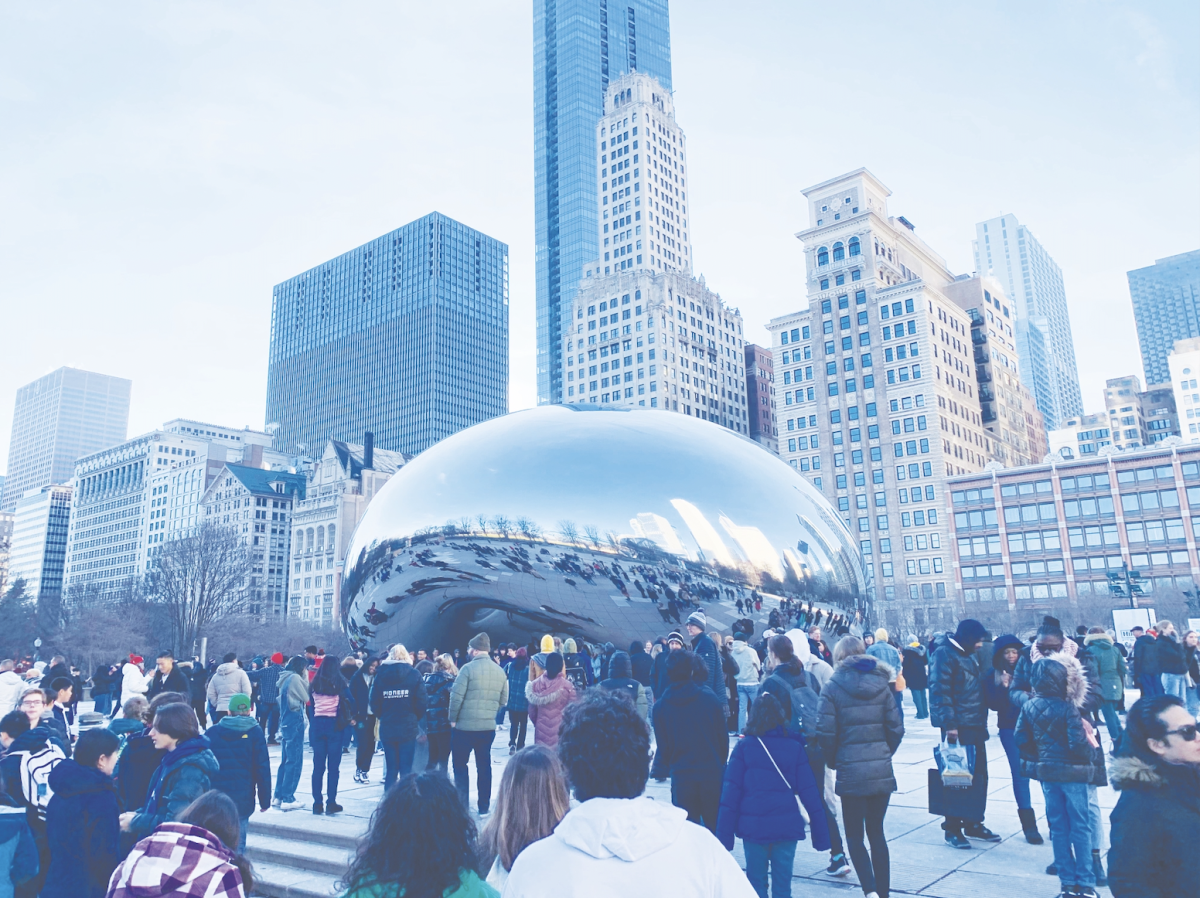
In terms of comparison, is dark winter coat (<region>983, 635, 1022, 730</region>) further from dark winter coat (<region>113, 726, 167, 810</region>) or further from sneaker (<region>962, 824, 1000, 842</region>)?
dark winter coat (<region>113, 726, 167, 810</region>)

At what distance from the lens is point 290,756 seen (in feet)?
31.1

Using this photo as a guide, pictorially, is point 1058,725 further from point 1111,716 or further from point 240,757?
point 1111,716

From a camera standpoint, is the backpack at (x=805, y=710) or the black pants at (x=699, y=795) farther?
the backpack at (x=805, y=710)

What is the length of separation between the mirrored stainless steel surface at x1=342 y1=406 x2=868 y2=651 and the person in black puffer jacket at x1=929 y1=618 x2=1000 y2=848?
243 inches

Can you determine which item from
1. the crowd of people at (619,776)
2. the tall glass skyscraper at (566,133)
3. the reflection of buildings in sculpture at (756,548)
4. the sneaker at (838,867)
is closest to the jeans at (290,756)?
the crowd of people at (619,776)

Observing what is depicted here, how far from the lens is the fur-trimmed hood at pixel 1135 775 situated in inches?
126

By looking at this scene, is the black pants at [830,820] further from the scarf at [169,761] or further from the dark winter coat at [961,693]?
the scarf at [169,761]

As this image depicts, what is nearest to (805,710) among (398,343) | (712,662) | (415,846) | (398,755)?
(712,662)

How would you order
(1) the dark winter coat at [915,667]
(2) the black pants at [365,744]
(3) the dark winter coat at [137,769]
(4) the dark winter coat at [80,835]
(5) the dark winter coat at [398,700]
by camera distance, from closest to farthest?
(4) the dark winter coat at [80,835] < (3) the dark winter coat at [137,769] < (5) the dark winter coat at [398,700] < (2) the black pants at [365,744] < (1) the dark winter coat at [915,667]

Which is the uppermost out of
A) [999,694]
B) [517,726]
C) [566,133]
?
[566,133]

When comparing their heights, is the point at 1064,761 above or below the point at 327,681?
below

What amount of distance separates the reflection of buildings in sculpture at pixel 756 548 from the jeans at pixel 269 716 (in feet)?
23.9

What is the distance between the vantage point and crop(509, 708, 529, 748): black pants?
12.3 metres

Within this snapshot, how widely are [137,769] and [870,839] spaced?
4.90 metres
